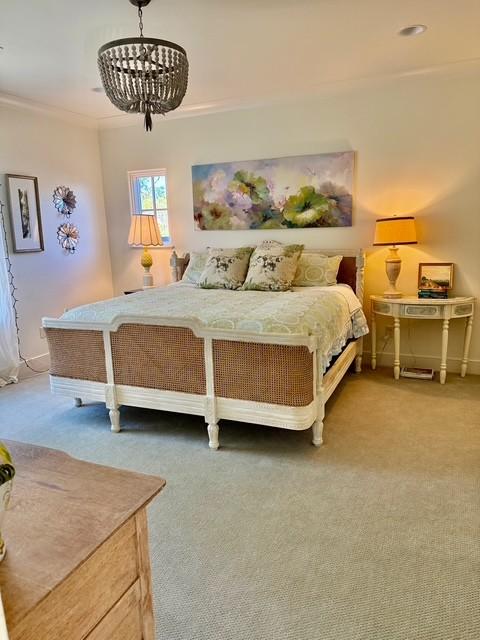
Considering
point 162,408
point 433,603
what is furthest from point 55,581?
point 162,408

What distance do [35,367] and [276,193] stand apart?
9.82ft

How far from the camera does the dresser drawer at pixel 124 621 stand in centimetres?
89

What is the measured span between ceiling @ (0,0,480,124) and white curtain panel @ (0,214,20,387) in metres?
1.56

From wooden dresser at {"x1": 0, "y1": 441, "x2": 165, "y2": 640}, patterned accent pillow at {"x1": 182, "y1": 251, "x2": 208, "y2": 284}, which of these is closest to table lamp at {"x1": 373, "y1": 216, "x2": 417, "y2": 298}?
patterned accent pillow at {"x1": 182, "y1": 251, "x2": 208, "y2": 284}

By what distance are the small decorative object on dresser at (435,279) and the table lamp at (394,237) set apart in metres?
0.20

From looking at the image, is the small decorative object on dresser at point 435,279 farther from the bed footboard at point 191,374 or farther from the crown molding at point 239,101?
the bed footboard at point 191,374

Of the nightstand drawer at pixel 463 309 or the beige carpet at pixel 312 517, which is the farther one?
the nightstand drawer at pixel 463 309

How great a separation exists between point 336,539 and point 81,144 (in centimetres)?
478

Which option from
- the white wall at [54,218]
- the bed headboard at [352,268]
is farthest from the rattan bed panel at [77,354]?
the bed headboard at [352,268]

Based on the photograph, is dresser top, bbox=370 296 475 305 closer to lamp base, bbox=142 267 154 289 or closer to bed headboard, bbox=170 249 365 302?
bed headboard, bbox=170 249 365 302

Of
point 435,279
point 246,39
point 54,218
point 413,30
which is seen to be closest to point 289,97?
point 246,39

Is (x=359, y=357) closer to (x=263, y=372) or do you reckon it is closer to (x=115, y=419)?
(x=263, y=372)

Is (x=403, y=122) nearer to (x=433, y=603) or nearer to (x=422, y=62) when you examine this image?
(x=422, y=62)

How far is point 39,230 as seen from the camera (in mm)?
4488
